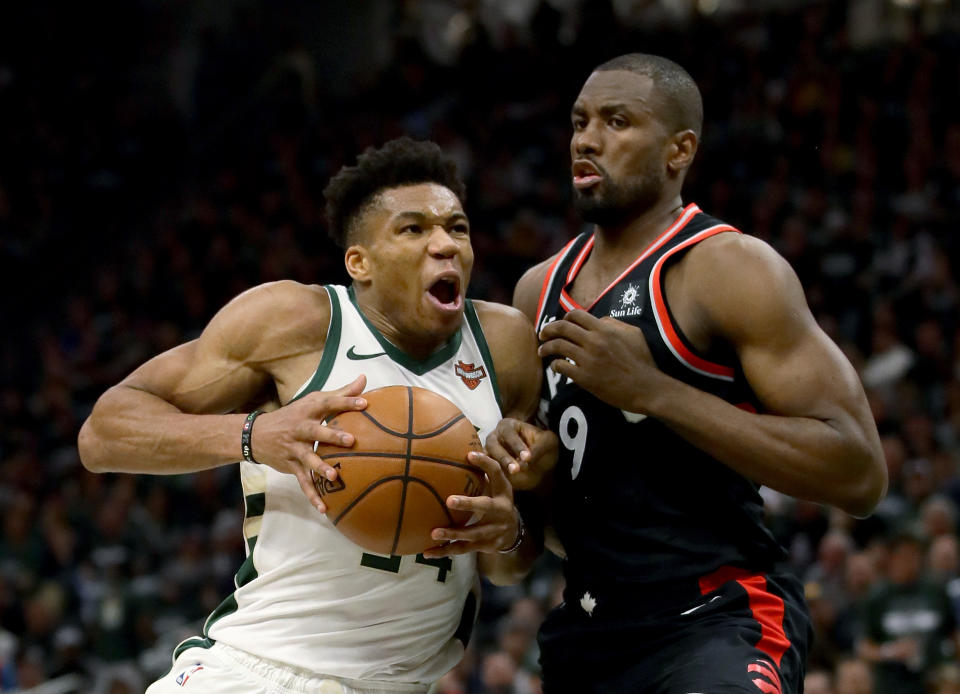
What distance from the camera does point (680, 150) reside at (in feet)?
11.7

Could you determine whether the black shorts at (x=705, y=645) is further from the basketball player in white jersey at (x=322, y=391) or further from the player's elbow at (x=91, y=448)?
the player's elbow at (x=91, y=448)

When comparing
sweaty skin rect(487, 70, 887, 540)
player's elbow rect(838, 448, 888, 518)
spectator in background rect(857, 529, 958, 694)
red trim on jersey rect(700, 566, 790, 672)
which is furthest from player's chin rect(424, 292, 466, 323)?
spectator in background rect(857, 529, 958, 694)

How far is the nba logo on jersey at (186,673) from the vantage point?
3.25 metres

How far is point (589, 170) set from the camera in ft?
11.6

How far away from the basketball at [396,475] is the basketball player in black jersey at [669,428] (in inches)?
8.2

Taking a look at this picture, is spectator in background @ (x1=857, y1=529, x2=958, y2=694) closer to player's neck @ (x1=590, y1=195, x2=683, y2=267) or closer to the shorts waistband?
player's neck @ (x1=590, y1=195, x2=683, y2=267)

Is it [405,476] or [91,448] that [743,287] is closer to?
[405,476]

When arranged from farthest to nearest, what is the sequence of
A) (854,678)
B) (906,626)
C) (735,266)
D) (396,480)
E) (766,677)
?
1. (906,626)
2. (854,678)
3. (735,266)
4. (766,677)
5. (396,480)

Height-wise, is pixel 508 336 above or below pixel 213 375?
below

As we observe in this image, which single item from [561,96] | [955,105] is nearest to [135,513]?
[561,96]

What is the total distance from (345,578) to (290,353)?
0.61m

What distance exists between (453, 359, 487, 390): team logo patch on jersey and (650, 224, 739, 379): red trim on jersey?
518mm

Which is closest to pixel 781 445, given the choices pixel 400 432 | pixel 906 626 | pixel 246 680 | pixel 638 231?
pixel 638 231

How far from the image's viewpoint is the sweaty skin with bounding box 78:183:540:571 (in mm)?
3199
